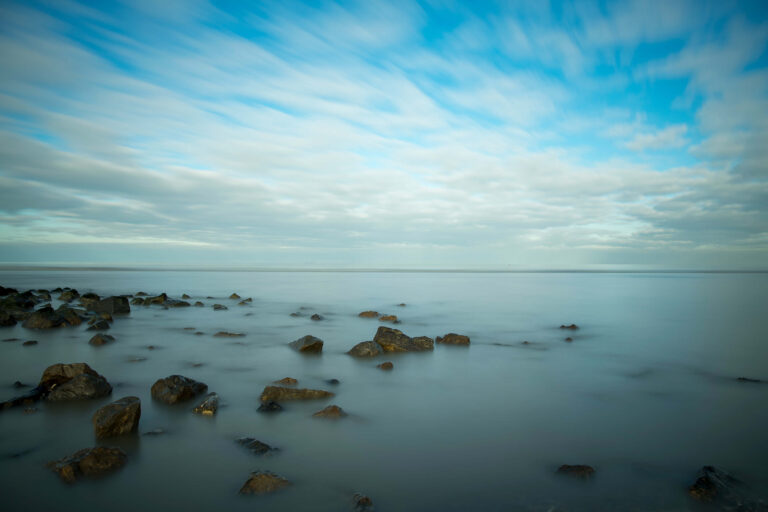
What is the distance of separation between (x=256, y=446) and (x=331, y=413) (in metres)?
1.06

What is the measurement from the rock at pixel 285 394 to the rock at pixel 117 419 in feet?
4.64

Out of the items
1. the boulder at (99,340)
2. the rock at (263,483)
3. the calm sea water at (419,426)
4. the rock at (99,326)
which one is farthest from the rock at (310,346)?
the rock at (99,326)

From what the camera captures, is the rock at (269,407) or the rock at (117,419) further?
the rock at (269,407)

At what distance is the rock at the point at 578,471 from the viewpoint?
11.0ft

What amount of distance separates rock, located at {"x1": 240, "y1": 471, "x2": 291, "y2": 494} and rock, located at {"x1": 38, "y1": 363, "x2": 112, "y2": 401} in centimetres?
312

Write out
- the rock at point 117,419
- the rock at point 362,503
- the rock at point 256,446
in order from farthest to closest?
the rock at point 117,419
the rock at point 256,446
the rock at point 362,503

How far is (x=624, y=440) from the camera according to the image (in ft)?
13.3

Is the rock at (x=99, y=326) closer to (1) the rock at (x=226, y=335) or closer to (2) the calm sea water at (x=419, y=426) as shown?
(2) the calm sea water at (x=419, y=426)

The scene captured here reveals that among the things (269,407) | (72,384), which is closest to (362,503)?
(269,407)

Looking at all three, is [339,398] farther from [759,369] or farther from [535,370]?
[759,369]

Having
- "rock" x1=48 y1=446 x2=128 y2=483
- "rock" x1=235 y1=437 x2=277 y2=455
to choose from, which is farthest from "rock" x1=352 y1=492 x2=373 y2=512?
"rock" x1=48 y1=446 x2=128 y2=483

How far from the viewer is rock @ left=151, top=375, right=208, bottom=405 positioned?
15.8ft

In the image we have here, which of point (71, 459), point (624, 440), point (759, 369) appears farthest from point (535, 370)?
point (71, 459)

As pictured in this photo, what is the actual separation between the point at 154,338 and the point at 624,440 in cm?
909
